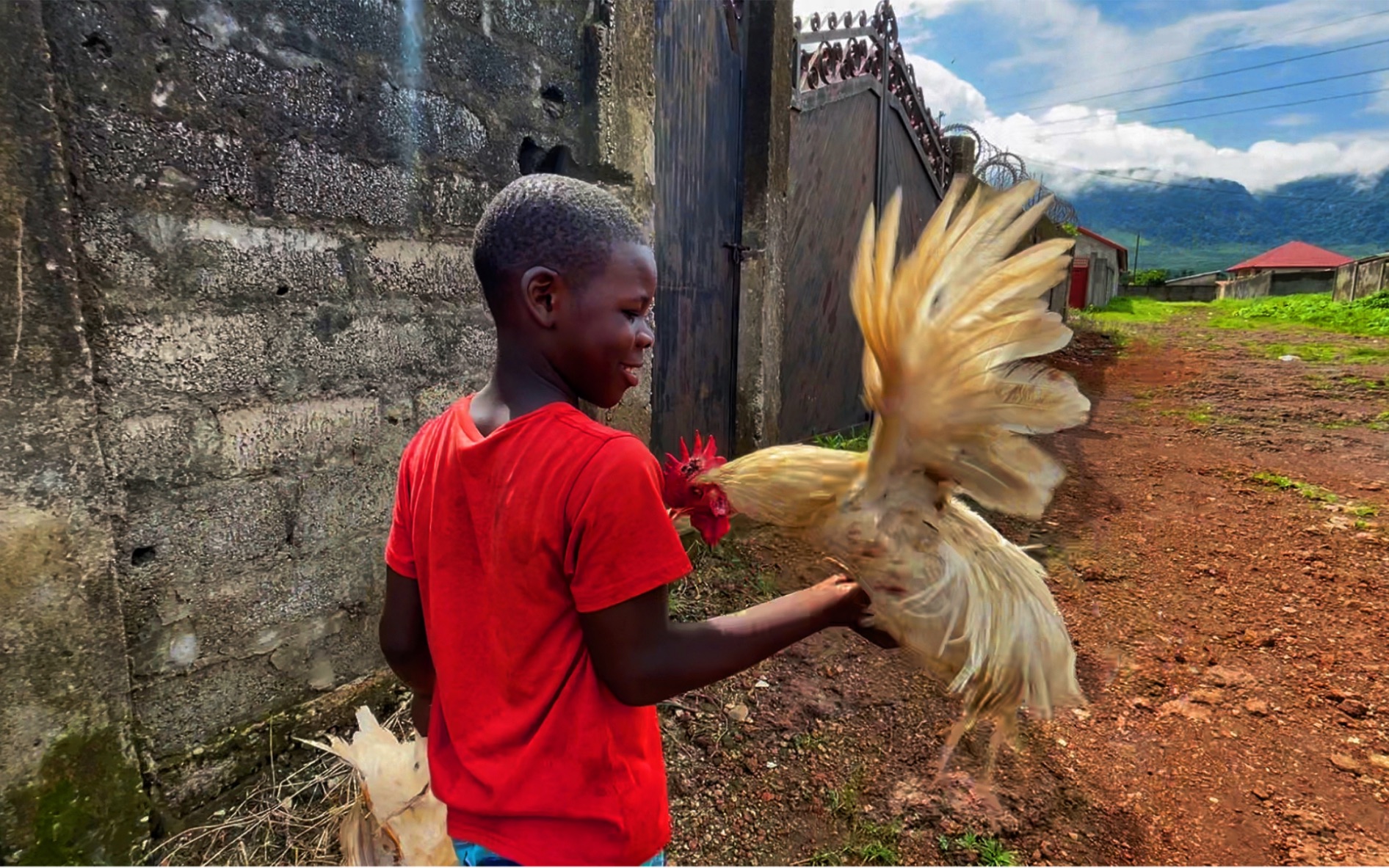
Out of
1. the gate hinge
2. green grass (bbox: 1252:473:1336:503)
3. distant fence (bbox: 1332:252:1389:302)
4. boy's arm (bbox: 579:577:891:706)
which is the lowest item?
green grass (bbox: 1252:473:1336:503)

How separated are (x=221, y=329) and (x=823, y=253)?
537 centimetres

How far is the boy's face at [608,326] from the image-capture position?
3.53 ft

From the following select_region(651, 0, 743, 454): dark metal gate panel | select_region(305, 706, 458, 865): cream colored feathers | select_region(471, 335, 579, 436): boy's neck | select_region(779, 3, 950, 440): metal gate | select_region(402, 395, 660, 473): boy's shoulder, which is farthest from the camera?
select_region(779, 3, 950, 440): metal gate

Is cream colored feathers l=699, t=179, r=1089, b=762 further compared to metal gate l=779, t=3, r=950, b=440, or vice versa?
metal gate l=779, t=3, r=950, b=440

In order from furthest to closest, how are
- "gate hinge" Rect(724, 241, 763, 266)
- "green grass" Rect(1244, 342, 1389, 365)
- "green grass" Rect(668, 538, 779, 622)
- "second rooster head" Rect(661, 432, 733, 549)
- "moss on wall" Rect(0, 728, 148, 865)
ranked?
"green grass" Rect(1244, 342, 1389, 365), "gate hinge" Rect(724, 241, 763, 266), "green grass" Rect(668, 538, 779, 622), "moss on wall" Rect(0, 728, 148, 865), "second rooster head" Rect(661, 432, 733, 549)

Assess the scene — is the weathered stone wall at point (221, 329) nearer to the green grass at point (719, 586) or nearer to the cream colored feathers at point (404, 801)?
the cream colored feathers at point (404, 801)

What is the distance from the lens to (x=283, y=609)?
7.60 feet

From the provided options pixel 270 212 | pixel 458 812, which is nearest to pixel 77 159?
pixel 270 212

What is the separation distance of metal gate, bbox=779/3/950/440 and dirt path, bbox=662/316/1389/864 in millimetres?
2286

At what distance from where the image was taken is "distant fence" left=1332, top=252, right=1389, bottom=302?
21500mm

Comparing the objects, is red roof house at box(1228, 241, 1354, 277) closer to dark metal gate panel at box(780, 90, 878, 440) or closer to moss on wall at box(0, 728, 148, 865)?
dark metal gate panel at box(780, 90, 878, 440)

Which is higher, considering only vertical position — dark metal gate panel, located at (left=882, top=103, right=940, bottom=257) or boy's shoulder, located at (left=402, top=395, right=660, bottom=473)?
dark metal gate panel, located at (left=882, top=103, right=940, bottom=257)

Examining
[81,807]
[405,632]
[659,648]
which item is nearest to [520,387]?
[659,648]

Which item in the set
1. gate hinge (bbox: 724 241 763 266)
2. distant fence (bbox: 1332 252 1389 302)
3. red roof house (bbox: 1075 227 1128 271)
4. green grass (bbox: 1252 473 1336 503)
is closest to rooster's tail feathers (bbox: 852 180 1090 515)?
gate hinge (bbox: 724 241 763 266)
